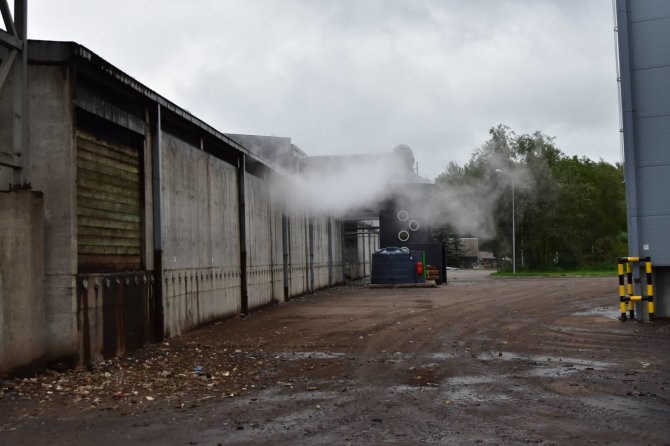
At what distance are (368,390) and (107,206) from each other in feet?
16.4

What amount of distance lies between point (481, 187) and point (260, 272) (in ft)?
88.7

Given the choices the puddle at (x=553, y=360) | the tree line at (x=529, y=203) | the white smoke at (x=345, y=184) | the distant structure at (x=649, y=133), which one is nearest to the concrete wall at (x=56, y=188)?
the puddle at (x=553, y=360)

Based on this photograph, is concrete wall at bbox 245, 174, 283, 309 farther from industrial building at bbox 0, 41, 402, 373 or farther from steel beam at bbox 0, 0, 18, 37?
steel beam at bbox 0, 0, 18, 37

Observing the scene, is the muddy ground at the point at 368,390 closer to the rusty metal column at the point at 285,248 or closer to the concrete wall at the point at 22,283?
the concrete wall at the point at 22,283

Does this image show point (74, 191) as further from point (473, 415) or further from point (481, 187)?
point (481, 187)

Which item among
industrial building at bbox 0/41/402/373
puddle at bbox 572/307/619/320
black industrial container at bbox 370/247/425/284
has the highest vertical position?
industrial building at bbox 0/41/402/373

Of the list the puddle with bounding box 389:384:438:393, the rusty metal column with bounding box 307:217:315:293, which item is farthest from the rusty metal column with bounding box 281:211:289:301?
the puddle with bounding box 389:384:438:393

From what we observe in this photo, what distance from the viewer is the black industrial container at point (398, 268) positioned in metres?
28.2

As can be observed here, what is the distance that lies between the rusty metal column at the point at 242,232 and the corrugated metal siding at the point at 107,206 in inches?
220

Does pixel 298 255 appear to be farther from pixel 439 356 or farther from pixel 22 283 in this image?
pixel 22 283

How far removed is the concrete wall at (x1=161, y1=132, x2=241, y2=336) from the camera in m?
11.8

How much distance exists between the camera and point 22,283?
750 centimetres

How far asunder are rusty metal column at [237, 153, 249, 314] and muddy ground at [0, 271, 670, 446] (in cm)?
370

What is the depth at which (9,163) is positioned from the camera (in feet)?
25.0
